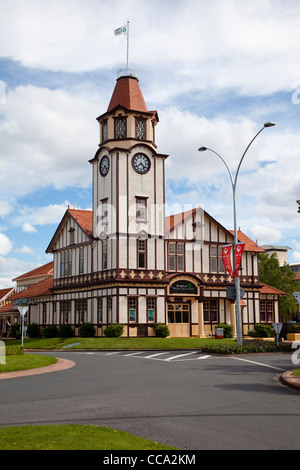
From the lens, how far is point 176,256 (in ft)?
140

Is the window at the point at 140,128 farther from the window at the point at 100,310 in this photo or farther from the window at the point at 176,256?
the window at the point at 100,310

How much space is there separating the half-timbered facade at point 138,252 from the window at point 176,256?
0.08 meters

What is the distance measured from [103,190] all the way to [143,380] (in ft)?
91.8

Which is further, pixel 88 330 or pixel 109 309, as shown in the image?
pixel 88 330

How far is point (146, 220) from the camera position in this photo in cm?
4109

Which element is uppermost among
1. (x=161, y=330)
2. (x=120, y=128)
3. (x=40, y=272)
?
(x=120, y=128)

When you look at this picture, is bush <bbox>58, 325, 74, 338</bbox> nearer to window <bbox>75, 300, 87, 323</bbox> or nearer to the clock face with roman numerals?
window <bbox>75, 300, 87, 323</bbox>

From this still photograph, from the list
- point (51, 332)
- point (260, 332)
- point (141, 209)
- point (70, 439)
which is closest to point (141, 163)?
point (141, 209)

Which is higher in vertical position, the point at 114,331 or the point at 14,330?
the point at 114,331

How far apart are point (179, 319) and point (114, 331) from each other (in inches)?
269

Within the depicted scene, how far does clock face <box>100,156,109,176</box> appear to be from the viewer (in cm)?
4212

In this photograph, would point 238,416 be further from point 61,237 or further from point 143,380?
point 61,237

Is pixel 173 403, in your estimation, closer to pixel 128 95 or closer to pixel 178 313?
pixel 178 313

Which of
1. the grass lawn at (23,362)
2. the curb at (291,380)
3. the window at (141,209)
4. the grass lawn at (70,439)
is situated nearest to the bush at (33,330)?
the window at (141,209)
